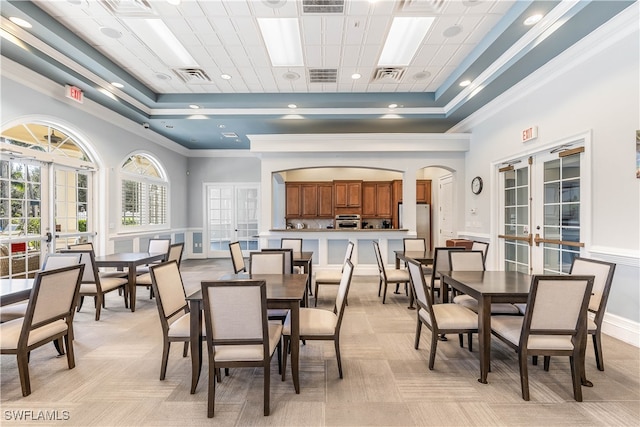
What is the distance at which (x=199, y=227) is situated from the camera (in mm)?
9016

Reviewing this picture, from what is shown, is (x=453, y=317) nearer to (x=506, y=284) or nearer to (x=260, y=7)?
(x=506, y=284)

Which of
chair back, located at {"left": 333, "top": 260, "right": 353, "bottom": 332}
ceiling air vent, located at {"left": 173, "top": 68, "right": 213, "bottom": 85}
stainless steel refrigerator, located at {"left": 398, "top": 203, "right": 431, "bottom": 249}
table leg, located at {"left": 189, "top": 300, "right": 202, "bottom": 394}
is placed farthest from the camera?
stainless steel refrigerator, located at {"left": 398, "top": 203, "right": 431, "bottom": 249}

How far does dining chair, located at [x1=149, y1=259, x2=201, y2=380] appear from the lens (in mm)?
2348

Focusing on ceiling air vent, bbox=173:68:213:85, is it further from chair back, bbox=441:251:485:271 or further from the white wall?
the white wall

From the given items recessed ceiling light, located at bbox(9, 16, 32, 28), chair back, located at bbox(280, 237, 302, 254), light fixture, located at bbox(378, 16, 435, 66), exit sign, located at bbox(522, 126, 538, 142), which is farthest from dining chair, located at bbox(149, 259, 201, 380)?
exit sign, located at bbox(522, 126, 538, 142)

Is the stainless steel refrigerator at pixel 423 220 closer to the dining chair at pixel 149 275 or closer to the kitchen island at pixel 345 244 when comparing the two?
the kitchen island at pixel 345 244

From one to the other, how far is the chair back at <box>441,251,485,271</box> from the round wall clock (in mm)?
2606

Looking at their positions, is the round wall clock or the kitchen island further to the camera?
the kitchen island

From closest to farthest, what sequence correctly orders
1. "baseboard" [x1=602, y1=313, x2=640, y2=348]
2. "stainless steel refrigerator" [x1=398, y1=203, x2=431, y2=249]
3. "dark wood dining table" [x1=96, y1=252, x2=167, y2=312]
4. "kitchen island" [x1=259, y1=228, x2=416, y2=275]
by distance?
"baseboard" [x1=602, y1=313, x2=640, y2=348]
"dark wood dining table" [x1=96, y1=252, x2=167, y2=312]
"kitchen island" [x1=259, y1=228, x2=416, y2=275]
"stainless steel refrigerator" [x1=398, y1=203, x2=431, y2=249]

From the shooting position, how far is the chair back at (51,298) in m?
2.19

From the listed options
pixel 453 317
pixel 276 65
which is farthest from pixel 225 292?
pixel 276 65

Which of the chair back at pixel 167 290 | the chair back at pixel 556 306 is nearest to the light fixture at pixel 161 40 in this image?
the chair back at pixel 167 290

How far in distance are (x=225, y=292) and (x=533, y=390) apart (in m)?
2.35

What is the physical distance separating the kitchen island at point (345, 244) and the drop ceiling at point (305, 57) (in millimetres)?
2227
